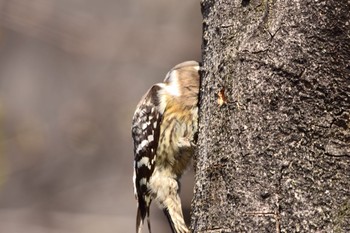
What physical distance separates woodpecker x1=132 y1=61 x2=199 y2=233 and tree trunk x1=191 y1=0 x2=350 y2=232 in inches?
57.4

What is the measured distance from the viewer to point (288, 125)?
11.6 feet

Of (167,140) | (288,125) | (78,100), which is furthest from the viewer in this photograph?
(78,100)

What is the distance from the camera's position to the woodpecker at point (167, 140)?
5.18 m

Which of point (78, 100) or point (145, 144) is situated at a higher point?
point (145, 144)

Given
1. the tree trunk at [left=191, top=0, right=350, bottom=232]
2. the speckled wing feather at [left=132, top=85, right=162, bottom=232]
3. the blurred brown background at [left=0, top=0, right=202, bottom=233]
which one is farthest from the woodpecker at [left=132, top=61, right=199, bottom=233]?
the blurred brown background at [left=0, top=0, right=202, bottom=233]

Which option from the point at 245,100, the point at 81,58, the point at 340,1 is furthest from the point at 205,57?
the point at 81,58

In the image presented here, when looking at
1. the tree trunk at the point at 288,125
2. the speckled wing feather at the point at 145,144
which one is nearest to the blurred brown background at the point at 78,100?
the speckled wing feather at the point at 145,144

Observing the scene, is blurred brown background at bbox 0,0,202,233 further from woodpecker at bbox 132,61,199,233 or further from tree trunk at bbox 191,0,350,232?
tree trunk at bbox 191,0,350,232

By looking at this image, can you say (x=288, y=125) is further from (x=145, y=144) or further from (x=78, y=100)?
(x=78, y=100)

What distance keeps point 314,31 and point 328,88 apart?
0.22 meters

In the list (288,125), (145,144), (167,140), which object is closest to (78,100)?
(145,144)

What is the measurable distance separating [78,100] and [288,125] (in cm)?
530

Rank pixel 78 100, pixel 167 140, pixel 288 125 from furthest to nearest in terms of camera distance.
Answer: pixel 78 100 < pixel 167 140 < pixel 288 125

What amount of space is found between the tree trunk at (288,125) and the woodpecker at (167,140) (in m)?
1.46
